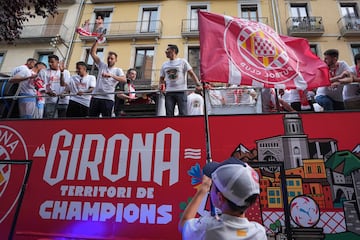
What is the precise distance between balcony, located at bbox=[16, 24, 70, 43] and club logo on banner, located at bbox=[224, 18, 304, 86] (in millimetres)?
15717

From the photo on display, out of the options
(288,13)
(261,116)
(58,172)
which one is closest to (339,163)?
(261,116)

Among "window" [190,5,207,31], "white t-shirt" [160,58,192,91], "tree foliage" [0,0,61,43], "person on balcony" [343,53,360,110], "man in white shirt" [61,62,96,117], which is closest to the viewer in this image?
"person on balcony" [343,53,360,110]

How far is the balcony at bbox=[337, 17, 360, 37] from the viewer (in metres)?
14.4

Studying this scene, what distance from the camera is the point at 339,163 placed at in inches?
124

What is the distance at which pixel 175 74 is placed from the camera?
4457 millimetres

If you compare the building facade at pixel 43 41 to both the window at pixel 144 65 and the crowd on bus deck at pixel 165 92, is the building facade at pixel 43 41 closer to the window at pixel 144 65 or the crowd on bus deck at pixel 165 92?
the window at pixel 144 65

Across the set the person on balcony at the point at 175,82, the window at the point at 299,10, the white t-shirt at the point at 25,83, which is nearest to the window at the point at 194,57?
the window at the point at 299,10

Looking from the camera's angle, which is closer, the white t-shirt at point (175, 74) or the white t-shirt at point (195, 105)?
the white t-shirt at point (175, 74)

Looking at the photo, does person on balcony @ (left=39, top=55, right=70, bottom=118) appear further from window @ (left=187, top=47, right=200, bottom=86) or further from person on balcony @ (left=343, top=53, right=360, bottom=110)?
window @ (left=187, top=47, right=200, bottom=86)

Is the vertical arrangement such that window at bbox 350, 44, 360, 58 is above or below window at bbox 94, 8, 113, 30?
below

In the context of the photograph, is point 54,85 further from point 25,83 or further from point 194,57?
point 194,57

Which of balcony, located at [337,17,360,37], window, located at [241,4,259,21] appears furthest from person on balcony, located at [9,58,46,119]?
balcony, located at [337,17,360,37]

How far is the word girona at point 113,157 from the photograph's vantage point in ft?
11.4

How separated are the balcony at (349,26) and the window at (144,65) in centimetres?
1128
